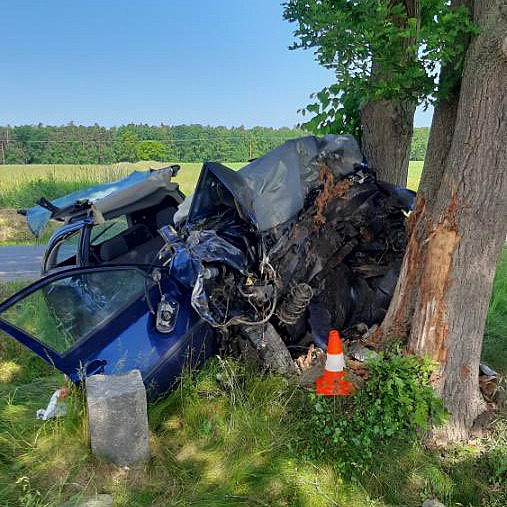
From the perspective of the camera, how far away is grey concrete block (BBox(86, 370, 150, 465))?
3.21 m

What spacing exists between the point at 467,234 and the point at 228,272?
5.95 feet

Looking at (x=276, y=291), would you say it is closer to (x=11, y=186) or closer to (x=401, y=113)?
(x=401, y=113)

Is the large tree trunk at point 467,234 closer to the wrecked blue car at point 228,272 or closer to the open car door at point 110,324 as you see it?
the wrecked blue car at point 228,272

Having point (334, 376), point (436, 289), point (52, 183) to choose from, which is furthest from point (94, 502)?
point (52, 183)

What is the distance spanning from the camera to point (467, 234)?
3.34 m

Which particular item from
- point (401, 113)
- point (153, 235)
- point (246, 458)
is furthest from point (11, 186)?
point (246, 458)

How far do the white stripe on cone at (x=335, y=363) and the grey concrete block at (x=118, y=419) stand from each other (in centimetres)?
132

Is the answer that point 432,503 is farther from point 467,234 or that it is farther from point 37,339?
point 37,339

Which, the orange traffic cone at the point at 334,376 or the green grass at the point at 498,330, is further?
the green grass at the point at 498,330

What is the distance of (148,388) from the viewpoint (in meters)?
3.71

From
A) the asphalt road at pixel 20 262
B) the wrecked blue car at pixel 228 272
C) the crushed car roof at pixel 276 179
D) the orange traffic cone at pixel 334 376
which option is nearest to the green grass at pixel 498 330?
the wrecked blue car at pixel 228 272

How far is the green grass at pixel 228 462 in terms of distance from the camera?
120 inches

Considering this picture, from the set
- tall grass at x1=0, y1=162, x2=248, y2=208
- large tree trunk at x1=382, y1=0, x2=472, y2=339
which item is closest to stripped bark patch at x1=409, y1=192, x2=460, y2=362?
large tree trunk at x1=382, y1=0, x2=472, y2=339

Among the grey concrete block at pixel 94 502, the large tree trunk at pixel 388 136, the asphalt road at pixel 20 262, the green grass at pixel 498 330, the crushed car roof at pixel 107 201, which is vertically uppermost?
the large tree trunk at pixel 388 136
